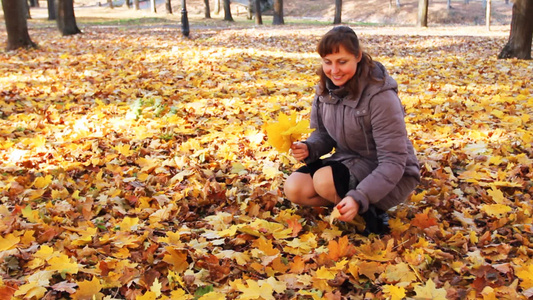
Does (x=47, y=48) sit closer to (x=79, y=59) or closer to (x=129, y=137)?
(x=79, y=59)

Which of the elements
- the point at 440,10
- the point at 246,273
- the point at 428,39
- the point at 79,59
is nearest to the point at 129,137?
the point at 246,273

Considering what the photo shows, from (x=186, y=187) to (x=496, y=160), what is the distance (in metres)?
2.55

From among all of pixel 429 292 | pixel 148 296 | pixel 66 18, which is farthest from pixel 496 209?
pixel 66 18

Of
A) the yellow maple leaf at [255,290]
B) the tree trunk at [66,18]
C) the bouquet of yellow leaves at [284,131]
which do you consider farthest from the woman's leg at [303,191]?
the tree trunk at [66,18]

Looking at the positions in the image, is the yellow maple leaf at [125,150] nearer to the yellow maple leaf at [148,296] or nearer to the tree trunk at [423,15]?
the yellow maple leaf at [148,296]

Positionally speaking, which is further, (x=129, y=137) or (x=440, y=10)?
(x=440, y=10)

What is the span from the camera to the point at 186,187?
11.7 ft

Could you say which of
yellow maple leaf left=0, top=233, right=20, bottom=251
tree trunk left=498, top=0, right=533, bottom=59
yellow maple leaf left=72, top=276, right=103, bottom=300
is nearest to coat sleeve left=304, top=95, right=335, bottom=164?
yellow maple leaf left=72, top=276, right=103, bottom=300

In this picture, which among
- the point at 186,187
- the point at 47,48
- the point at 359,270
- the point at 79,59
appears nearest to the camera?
the point at 359,270

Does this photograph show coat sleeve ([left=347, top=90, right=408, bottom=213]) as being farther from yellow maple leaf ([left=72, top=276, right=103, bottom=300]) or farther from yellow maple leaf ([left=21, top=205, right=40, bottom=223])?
yellow maple leaf ([left=21, top=205, right=40, bottom=223])

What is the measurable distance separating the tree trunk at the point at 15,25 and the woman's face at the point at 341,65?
32.0 feet

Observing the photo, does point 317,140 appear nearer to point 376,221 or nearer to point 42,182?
point 376,221

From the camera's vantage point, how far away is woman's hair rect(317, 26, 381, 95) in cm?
251

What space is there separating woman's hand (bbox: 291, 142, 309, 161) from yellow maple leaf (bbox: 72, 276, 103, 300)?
1.32 meters
